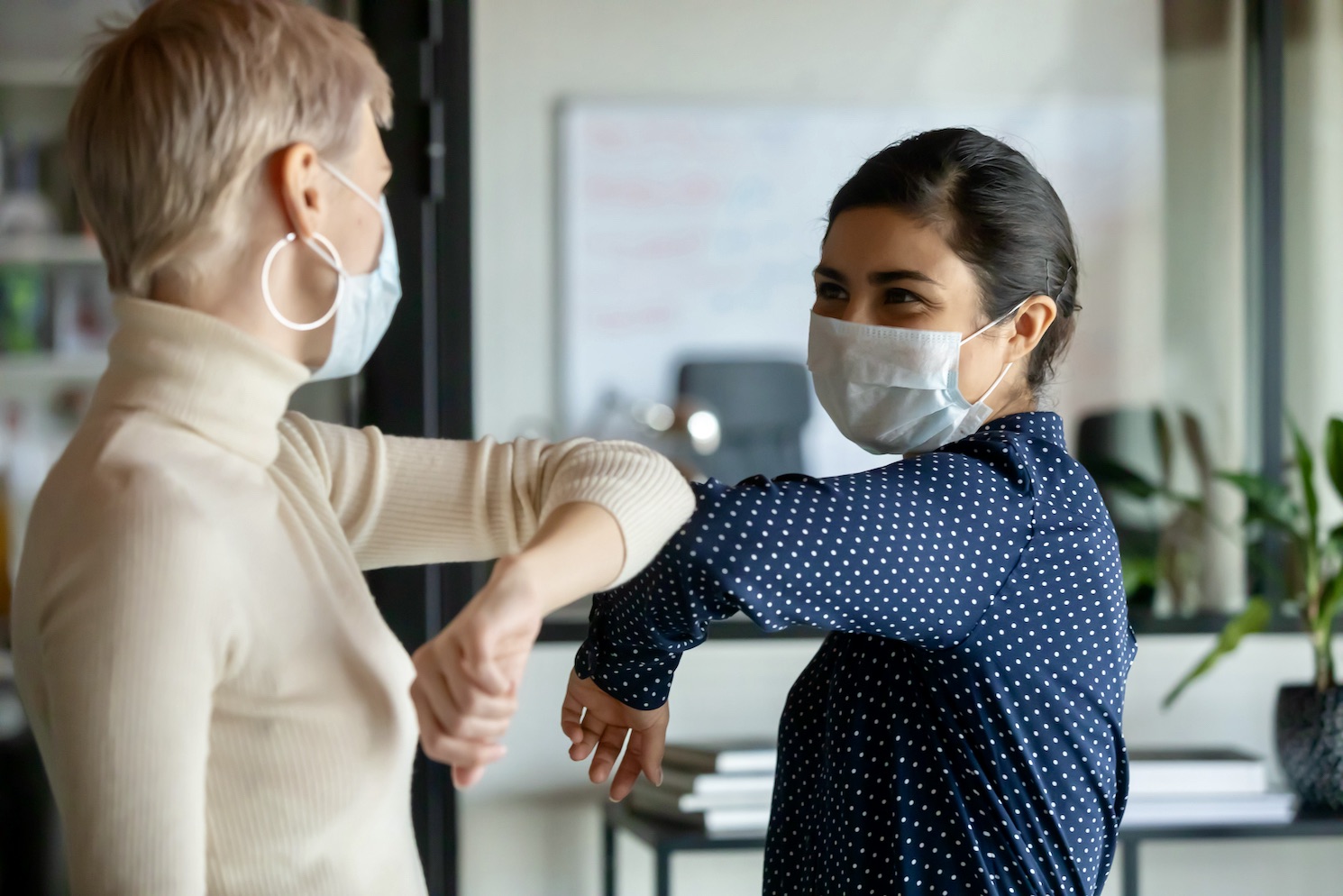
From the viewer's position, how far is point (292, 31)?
2.43 feet

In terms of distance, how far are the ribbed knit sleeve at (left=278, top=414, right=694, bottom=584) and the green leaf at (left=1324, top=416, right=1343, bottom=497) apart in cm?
190

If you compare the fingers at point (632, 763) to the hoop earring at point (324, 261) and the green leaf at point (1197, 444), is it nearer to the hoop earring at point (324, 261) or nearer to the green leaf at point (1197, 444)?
the hoop earring at point (324, 261)

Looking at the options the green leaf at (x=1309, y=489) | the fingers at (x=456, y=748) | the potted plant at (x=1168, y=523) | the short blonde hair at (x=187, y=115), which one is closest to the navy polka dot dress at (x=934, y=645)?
the fingers at (x=456, y=748)

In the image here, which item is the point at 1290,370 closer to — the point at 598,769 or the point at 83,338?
the point at 598,769

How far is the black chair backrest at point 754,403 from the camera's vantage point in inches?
101

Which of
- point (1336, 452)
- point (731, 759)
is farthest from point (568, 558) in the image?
point (1336, 452)

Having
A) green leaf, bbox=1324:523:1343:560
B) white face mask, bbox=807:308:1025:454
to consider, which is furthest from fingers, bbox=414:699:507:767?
green leaf, bbox=1324:523:1343:560

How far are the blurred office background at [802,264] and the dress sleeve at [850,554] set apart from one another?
5.07 ft

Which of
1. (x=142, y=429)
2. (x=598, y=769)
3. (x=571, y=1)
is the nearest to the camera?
(x=142, y=429)

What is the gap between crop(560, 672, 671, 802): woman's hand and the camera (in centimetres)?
106

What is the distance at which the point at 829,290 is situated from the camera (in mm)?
1146

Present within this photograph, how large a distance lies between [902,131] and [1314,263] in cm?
94

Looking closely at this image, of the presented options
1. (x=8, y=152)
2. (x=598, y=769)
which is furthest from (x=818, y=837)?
(x=8, y=152)

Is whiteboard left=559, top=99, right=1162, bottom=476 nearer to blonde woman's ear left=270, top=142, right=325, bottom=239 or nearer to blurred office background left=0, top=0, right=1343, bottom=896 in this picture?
blurred office background left=0, top=0, right=1343, bottom=896
